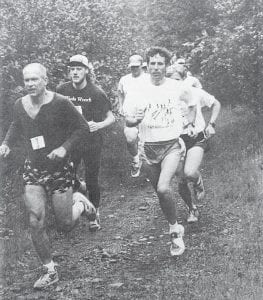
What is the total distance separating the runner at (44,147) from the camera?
17.8 ft

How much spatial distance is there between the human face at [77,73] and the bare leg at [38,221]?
2213 millimetres

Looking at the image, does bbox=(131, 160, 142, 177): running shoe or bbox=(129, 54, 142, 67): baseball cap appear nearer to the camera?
bbox=(131, 160, 142, 177): running shoe

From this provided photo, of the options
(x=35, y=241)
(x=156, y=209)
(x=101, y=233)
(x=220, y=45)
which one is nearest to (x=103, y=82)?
(x=220, y=45)

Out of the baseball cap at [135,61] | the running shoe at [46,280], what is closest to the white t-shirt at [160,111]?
the running shoe at [46,280]

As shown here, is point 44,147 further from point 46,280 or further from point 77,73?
point 77,73

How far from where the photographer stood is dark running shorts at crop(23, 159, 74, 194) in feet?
18.5

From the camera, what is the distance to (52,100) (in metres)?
5.71

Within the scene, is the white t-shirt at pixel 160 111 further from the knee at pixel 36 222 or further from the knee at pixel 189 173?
the knee at pixel 36 222

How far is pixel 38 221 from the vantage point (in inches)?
212

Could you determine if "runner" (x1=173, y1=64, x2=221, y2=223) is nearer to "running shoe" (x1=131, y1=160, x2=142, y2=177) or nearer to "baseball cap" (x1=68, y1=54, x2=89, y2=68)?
"baseball cap" (x1=68, y1=54, x2=89, y2=68)

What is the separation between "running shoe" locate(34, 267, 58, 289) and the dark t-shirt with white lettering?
7.86ft

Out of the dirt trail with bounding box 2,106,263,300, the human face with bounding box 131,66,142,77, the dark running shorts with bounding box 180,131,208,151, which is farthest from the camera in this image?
the human face with bounding box 131,66,142,77

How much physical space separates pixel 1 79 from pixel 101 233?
8.65 ft

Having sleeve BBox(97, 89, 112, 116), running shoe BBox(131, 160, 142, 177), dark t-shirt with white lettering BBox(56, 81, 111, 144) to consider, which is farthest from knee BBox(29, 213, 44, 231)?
running shoe BBox(131, 160, 142, 177)
